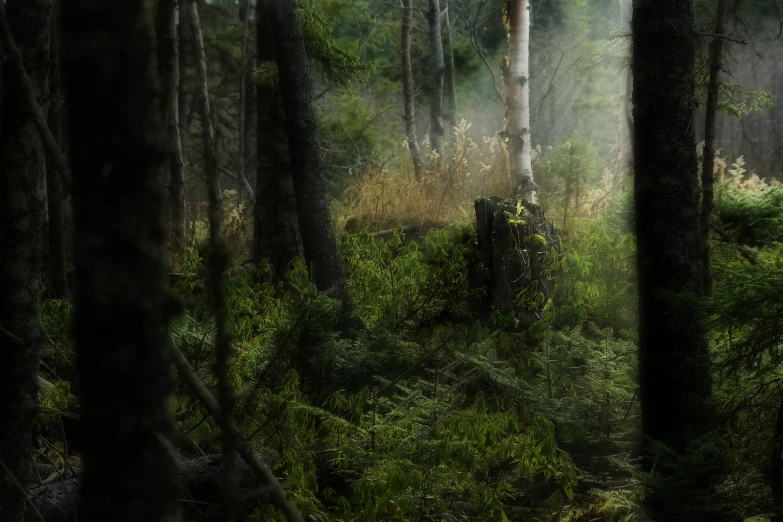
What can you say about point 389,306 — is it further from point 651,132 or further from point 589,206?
point 589,206

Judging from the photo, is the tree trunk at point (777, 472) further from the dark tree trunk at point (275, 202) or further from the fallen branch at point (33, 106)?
the dark tree trunk at point (275, 202)

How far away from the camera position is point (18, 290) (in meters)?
2.76

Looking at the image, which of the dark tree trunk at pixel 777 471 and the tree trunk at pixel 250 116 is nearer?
the dark tree trunk at pixel 777 471

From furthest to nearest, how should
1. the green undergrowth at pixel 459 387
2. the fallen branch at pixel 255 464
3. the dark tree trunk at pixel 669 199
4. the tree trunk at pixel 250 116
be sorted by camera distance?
1. the tree trunk at pixel 250 116
2. the dark tree trunk at pixel 669 199
3. the green undergrowth at pixel 459 387
4. the fallen branch at pixel 255 464

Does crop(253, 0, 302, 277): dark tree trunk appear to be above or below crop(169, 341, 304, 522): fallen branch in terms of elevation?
above

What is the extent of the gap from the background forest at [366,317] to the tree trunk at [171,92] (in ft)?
0.15

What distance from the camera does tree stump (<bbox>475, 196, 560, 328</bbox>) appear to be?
22.7 ft

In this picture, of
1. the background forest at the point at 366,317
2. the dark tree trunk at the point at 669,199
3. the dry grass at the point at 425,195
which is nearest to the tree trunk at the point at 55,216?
the background forest at the point at 366,317

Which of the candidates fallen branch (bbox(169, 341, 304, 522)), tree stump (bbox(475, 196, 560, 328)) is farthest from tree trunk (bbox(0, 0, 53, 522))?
tree stump (bbox(475, 196, 560, 328))

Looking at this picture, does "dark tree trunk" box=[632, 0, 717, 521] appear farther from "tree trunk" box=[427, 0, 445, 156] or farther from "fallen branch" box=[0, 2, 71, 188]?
"tree trunk" box=[427, 0, 445, 156]

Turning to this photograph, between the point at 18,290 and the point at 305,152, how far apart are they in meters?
3.85

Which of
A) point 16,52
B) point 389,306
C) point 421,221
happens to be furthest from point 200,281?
point 16,52

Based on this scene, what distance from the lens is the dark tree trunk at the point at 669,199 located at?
13.4ft

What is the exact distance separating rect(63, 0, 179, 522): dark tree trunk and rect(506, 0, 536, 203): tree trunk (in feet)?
27.7
